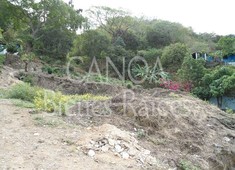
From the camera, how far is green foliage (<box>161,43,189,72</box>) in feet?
61.1

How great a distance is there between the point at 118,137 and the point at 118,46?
15.3 m

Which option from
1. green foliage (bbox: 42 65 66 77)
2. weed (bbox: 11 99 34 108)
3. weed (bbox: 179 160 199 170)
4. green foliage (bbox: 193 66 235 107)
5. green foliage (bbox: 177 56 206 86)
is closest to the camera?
weed (bbox: 179 160 199 170)

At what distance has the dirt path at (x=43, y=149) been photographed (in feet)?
13.4

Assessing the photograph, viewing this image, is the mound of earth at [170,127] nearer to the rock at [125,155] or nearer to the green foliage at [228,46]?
the rock at [125,155]

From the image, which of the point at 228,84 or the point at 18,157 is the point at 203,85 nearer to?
Answer: the point at 228,84

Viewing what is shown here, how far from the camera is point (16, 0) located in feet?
52.6

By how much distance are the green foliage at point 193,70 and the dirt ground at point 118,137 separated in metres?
7.74

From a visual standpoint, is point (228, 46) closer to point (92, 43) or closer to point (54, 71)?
point (92, 43)

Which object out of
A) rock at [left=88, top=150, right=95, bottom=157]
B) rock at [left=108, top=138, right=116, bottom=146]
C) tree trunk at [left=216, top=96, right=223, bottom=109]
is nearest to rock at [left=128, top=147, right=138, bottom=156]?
rock at [left=108, top=138, right=116, bottom=146]

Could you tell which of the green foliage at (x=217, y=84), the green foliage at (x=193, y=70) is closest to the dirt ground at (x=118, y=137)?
the green foliage at (x=217, y=84)

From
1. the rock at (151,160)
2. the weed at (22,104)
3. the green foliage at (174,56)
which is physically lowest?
the rock at (151,160)

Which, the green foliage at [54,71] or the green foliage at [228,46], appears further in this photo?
the green foliage at [228,46]

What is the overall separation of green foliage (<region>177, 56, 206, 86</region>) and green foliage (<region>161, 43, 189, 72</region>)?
3.28 m

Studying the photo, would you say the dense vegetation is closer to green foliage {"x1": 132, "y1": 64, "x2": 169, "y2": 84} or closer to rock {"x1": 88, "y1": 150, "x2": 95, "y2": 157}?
green foliage {"x1": 132, "y1": 64, "x2": 169, "y2": 84}
